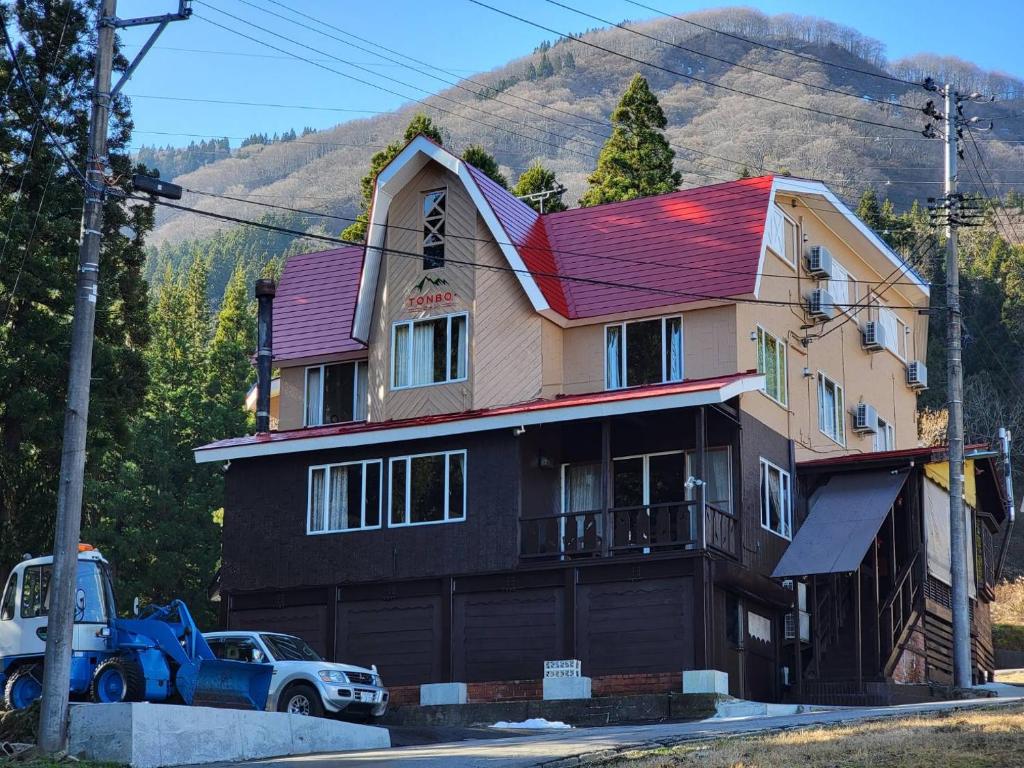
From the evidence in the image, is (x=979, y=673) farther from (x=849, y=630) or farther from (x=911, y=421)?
(x=911, y=421)

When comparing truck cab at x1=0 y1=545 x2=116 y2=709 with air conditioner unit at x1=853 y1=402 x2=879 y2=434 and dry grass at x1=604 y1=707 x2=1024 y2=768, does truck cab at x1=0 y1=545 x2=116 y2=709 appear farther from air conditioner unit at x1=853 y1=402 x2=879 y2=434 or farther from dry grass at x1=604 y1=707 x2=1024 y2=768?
air conditioner unit at x1=853 y1=402 x2=879 y2=434

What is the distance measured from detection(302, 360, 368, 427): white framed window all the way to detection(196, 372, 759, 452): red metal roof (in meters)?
0.86

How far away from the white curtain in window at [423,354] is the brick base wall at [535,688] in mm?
6755

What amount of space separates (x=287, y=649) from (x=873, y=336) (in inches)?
750

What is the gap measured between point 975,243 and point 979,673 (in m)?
71.3

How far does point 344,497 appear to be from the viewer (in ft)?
109

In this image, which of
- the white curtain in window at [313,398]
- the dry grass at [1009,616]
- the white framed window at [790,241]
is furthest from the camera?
the dry grass at [1009,616]

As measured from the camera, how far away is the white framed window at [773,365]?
33344 millimetres

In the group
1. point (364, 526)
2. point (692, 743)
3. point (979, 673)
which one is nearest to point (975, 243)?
point (979, 673)

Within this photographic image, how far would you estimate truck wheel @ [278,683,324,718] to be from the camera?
2452 cm

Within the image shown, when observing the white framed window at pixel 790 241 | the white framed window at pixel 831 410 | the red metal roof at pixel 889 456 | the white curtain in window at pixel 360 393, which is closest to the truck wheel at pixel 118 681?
the white curtain in window at pixel 360 393

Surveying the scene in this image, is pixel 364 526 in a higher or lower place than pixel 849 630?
higher

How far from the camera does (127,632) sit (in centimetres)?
2277

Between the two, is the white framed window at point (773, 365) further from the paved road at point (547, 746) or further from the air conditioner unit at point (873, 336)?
the paved road at point (547, 746)
